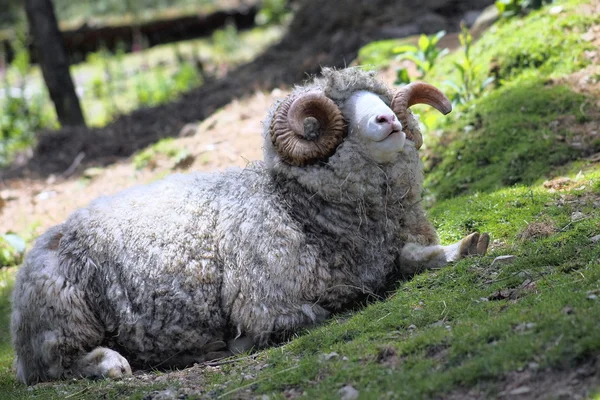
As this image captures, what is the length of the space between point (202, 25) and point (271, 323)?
16787mm

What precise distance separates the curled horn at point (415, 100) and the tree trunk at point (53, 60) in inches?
386

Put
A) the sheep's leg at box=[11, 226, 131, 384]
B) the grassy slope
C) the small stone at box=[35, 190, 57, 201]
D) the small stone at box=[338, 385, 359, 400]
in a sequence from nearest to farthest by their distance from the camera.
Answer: the grassy slope → the small stone at box=[338, 385, 359, 400] → the sheep's leg at box=[11, 226, 131, 384] → the small stone at box=[35, 190, 57, 201]

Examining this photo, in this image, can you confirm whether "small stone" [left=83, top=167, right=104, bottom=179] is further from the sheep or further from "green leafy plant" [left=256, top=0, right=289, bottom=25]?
"green leafy plant" [left=256, top=0, right=289, bottom=25]

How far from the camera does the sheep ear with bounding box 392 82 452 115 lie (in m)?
6.25

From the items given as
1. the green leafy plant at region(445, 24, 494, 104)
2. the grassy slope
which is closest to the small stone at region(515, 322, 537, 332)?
the grassy slope

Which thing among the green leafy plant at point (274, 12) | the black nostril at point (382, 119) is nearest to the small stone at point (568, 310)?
the black nostril at point (382, 119)

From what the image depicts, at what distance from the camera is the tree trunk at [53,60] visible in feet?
46.6

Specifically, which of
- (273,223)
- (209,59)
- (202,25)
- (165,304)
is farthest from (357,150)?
(202,25)

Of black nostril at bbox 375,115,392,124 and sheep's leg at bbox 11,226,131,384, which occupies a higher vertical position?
black nostril at bbox 375,115,392,124

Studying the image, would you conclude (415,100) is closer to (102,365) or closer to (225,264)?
(225,264)

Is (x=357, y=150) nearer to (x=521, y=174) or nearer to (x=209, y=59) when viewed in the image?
(x=521, y=174)

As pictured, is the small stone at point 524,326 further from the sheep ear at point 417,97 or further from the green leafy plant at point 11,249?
the green leafy plant at point 11,249

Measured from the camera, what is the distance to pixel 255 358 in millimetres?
5629

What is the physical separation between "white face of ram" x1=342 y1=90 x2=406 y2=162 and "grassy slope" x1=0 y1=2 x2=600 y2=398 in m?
1.02
